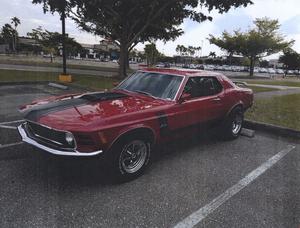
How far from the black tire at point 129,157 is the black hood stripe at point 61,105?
91cm

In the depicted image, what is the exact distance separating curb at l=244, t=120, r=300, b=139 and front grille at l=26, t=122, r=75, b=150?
16.5ft

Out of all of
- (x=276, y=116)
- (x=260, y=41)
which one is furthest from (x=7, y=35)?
(x=276, y=116)

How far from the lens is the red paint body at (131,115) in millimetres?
3033

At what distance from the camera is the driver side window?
450cm

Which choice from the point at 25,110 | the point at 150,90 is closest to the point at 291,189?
the point at 150,90

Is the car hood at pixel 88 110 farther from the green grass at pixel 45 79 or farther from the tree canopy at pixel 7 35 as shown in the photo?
the tree canopy at pixel 7 35

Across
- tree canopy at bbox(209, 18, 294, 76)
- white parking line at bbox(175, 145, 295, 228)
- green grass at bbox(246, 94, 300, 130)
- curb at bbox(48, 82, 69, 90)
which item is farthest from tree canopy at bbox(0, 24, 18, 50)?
white parking line at bbox(175, 145, 295, 228)

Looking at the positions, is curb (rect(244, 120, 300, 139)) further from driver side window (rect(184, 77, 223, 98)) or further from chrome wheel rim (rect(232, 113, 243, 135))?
driver side window (rect(184, 77, 223, 98))

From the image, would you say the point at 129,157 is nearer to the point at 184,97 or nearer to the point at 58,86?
the point at 184,97

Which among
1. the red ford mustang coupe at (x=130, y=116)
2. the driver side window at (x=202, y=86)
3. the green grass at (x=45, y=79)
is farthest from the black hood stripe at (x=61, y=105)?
the green grass at (x=45, y=79)

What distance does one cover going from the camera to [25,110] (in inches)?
154

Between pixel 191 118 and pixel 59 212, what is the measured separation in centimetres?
252

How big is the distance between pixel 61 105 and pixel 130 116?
1.03 meters

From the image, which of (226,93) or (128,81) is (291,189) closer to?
(226,93)
